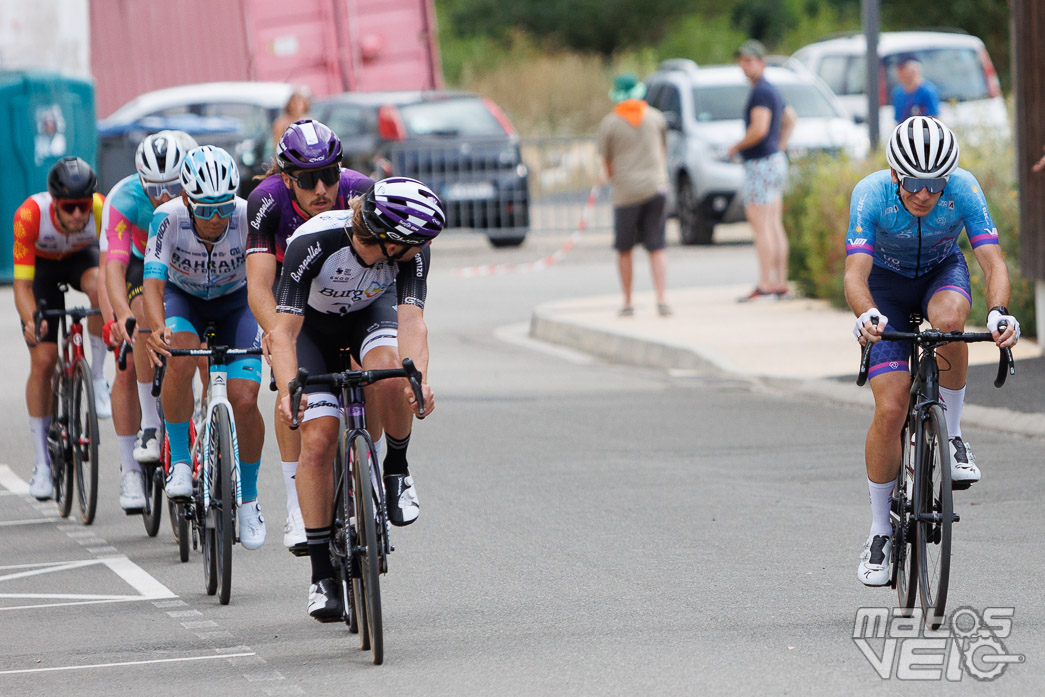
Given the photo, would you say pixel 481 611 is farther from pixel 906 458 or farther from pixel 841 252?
pixel 841 252

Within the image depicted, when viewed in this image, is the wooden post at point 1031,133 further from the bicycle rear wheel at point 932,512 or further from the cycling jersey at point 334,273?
the cycling jersey at point 334,273

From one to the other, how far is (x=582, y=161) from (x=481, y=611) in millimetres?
21464

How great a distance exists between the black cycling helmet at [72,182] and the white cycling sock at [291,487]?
263 centimetres

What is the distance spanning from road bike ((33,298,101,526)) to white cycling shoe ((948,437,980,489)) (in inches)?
168

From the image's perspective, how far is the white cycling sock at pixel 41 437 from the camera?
946cm

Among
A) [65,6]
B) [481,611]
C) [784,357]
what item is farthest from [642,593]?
[65,6]

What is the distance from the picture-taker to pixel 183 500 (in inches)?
309

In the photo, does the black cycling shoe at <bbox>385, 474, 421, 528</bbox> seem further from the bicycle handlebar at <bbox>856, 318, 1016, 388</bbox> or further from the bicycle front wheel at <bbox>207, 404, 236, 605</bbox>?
the bicycle handlebar at <bbox>856, 318, 1016, 388</bbox>

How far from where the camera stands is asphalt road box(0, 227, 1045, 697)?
5.98 metres

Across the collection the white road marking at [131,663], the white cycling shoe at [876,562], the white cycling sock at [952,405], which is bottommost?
the white road marking at [131,663]

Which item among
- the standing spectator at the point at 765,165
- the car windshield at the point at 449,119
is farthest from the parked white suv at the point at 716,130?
the standing spectator at the point at 765,165

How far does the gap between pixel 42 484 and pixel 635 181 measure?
8.07 m

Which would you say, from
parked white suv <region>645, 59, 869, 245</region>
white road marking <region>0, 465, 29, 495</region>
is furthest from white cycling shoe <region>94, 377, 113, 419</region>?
parked white suv <region>645, 59, 869, 245</region>

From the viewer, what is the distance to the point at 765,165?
16.7 meters
